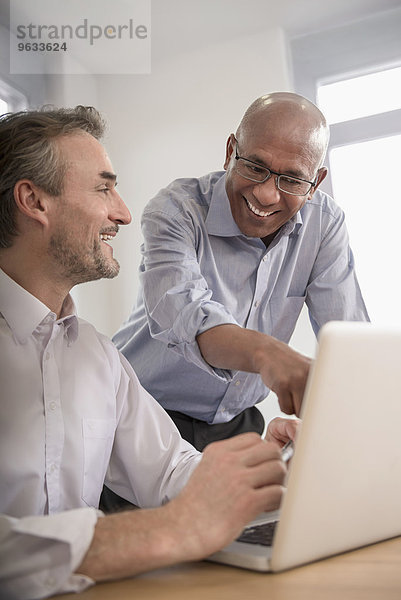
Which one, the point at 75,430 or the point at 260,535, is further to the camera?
the point at 75,430

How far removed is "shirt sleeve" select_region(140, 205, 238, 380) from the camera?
4.23ft

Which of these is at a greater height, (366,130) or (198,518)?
(366,130)

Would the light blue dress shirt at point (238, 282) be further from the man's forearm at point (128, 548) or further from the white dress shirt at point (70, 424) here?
the man's forearm at point (128, 548)

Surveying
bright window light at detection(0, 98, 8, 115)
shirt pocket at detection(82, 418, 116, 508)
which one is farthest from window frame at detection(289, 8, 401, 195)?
shirt pocket at detection(82, 418, 116, 508)

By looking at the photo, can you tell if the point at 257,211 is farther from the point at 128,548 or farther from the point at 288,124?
the point at 128,548

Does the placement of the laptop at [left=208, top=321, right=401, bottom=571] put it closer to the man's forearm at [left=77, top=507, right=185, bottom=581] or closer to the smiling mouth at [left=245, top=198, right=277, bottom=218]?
the man's forearm at [left=77, top=507, right=185, bottom=581]

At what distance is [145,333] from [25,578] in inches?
48.8

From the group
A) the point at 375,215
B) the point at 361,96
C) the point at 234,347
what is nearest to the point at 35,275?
the point at 234,347

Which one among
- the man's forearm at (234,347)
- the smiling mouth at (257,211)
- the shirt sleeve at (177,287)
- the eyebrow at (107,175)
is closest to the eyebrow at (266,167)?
the smiling mouth at (257,211)

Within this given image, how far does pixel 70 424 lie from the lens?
1.22 m

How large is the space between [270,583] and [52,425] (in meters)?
0.62

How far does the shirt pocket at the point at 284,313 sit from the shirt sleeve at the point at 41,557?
1291mm

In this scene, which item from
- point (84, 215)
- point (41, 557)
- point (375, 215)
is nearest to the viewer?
point (41, 557)

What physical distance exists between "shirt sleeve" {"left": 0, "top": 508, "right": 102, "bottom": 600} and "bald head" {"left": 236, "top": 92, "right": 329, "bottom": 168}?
123 cm
